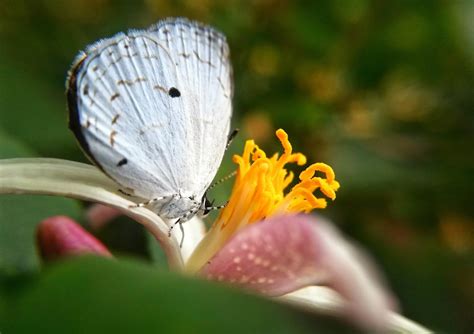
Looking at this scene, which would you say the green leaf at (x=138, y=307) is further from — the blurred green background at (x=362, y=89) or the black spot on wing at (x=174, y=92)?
the blurred green background at (x=362, y=89)

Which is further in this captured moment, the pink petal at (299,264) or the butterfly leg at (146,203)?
the butterfly leg at (146,203)

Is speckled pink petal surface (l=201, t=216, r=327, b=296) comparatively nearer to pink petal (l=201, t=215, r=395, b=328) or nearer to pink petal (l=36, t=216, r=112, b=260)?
pink petal (l=201, t=215, r=395, b=328)

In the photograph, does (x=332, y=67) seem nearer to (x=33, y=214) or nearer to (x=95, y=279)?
(x=33, y=214)

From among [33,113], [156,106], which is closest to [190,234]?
[156,106]

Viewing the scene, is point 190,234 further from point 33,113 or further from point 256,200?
point 33,113

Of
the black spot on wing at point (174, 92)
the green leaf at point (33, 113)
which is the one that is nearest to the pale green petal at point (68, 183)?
the black spot on wing at point (174, 92)

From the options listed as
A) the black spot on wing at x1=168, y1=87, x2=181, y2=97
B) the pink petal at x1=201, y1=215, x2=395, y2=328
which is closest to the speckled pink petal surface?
the pink petal at x1=201, y1=215, x2=395, y2=328

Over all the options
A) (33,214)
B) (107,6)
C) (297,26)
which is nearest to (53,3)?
(107,6)
